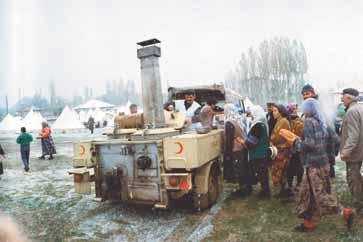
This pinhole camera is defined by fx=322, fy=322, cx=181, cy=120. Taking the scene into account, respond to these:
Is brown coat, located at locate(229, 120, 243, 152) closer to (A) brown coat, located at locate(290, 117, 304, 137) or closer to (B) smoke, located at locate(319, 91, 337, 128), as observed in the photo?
(A) brown coat, located at locate(290, 117, 304, 137)

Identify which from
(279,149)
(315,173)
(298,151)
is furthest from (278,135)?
(315,173)

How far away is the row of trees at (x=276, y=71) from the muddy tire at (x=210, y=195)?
3428 cm

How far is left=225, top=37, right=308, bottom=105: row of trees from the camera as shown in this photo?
120 ft

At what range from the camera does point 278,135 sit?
461 centimetres

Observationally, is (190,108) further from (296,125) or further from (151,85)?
(296,125)

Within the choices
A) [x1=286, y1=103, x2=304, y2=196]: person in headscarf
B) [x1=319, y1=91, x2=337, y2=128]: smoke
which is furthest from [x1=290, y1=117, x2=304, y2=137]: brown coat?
[x1=319, y1=91, x2=337, y2=128]: smoke

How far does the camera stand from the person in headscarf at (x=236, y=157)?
4875 millimetres

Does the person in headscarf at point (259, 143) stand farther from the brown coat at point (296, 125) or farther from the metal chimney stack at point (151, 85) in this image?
the metal chimney stack at point (151, 85)

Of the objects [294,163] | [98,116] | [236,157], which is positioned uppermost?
[98,116]

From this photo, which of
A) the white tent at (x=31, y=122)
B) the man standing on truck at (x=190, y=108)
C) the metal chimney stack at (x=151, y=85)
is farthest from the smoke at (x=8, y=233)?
the white tent at (x=31, y=122)

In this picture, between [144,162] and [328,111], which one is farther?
[328,111]

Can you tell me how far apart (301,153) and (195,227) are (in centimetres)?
154

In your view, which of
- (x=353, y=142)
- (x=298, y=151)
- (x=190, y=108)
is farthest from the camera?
(x=190, y=108)

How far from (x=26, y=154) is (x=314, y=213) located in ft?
26.8
